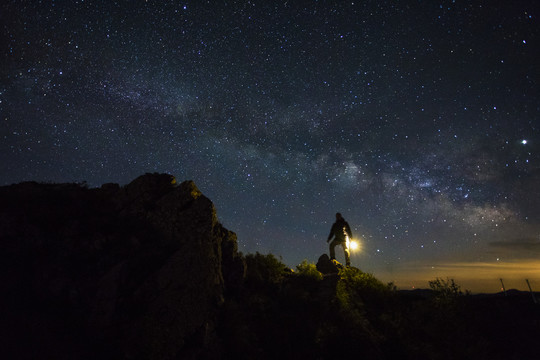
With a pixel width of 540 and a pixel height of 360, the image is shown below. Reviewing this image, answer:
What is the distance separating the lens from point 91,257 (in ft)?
31.0

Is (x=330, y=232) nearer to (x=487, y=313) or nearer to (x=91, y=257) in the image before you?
(x=487, y=313)

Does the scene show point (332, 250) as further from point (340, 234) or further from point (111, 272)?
point (111, 272)

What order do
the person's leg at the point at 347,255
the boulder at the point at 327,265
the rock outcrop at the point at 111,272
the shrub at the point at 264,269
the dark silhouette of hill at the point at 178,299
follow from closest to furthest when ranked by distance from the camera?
the rock outcrop at the point at 111,272 < the dark silhouette of hill at the point at 178,299 < the shrub at the point at 264,269 < the boulder at the point at 327,265 < the person's leg at the point at 347,255

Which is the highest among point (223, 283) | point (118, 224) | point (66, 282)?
point (118, 224)

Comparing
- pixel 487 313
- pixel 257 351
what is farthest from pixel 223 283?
pixel 487 313

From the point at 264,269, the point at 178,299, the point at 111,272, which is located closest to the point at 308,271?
the point at 264,269

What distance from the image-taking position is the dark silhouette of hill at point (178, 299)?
7.65 metres

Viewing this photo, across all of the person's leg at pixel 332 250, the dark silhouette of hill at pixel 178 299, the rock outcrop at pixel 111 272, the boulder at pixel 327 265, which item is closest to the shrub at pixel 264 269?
the dark silhouette of hill at pixel 178 299

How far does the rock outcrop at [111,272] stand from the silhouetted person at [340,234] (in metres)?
8.02

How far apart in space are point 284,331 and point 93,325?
6702mm

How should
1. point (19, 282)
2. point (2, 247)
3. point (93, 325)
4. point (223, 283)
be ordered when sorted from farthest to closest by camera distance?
point (223, 283) → point (2, 247) → point (19, 282) → point (93, 325)

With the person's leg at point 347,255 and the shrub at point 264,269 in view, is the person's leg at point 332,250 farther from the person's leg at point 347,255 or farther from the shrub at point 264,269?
the shrub at point 264,269

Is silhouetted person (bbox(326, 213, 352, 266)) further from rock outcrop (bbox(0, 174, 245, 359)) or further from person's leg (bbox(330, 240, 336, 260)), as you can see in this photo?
rock outcrop (bbox(0, 174, 245, 359))

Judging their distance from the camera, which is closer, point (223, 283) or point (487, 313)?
point (223, 283)
